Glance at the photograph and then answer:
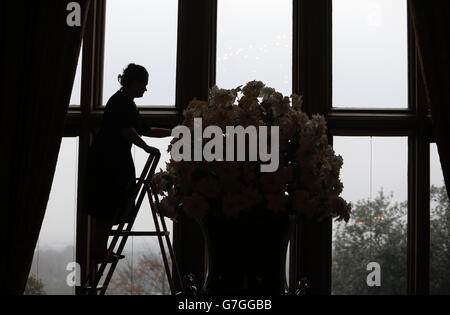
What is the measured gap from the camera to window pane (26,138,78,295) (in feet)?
12.1

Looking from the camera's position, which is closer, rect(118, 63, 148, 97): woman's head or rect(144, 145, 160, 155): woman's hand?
rect(144, 145, 160, 155): woman's hand

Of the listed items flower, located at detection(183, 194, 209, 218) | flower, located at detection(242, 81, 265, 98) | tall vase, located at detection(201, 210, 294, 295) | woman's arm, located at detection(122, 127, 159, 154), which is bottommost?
tall vase, located at detection(201, 210, 294, 295)

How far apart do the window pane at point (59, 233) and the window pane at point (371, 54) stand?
1734mm

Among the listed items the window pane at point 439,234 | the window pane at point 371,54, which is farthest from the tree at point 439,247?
the window pane at point 371,54

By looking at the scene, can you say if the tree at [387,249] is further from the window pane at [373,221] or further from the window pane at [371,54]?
the window pane at [371,54]

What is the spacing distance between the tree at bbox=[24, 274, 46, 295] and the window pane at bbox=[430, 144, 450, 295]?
242cm

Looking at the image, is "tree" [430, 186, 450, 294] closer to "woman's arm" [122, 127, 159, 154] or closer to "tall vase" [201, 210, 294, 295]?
"woman's arm" [122, 127, 159, 154]

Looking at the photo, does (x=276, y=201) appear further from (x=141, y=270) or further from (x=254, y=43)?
(x=254, y=43)

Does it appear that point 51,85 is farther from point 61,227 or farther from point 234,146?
point 234,146

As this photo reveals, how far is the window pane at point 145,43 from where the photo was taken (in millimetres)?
3764

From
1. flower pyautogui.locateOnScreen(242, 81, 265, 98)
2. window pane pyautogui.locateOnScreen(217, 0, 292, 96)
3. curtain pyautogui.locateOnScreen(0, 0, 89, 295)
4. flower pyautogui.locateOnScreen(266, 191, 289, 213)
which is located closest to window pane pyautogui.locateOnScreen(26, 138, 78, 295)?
curtain pyautogui.locateOnScreen(0, 0, 89, 295)

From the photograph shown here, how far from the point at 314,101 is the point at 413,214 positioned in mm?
918

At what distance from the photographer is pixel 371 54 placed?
149 inches

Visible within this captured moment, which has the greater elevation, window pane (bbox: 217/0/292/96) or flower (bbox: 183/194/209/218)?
window pane (bbox: 217/0/292/96)
